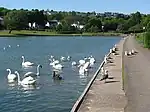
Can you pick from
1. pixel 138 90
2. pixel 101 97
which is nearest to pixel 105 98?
pixel 101 97

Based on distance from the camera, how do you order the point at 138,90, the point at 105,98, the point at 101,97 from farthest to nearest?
1. the point at 138,90
2. the point at 101,97
3. the point at 105,98

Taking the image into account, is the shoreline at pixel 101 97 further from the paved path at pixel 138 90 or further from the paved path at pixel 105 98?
the paved path at pixel 138 90

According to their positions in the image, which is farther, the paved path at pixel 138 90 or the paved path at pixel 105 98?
the paved path at pixel 105 98

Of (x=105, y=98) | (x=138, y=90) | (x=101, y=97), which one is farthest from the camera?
(x=138, y=90)

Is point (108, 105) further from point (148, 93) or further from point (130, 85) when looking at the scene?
point (130, 85)

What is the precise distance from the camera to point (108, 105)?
63.9 feet

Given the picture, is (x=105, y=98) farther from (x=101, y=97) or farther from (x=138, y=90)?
(x=138, y=90)

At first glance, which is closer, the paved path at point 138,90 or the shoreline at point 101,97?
the paved path at point 138,90

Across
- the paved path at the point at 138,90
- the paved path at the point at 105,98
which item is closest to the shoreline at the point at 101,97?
the paved path at the point at 105,98

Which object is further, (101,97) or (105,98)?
(101,97)

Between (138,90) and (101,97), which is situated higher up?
(138,90)

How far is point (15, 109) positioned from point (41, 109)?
1289 millimetres

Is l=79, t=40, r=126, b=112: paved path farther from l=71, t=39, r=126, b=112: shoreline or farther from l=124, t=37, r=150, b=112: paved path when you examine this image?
l=124, t=37, r=150, b=112: paved path

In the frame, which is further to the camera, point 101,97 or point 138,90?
point 138,90
